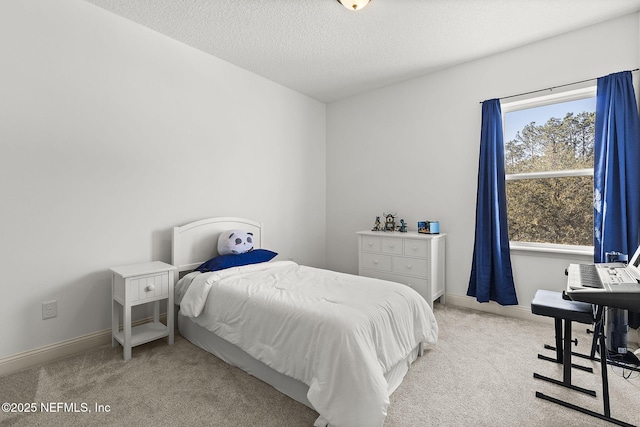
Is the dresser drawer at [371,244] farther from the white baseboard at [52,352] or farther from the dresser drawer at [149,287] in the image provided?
the white baseboard at [52,352]

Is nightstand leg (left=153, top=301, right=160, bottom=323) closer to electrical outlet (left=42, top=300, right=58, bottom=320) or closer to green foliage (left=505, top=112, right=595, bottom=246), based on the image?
electrical outlet (left=42, top=300, right=58, bottom=320)

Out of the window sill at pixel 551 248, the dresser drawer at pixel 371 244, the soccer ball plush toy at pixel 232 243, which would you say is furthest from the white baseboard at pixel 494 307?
the soccer ball plush toy at pixel 232 243

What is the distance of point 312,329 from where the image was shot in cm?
172

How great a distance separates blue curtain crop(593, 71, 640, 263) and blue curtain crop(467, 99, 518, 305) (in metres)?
0.71

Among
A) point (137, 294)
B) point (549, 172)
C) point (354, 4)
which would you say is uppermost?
point (354, 4)

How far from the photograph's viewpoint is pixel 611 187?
8.37 ft

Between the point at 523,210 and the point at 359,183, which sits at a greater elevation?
the point at 359,183

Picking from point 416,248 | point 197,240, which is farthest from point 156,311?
point 416,248

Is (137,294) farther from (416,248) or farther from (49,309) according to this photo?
(416,248)

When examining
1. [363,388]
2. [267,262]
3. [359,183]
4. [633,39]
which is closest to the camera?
[363,388]

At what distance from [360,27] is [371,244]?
87.8 inches

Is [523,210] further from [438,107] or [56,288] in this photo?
[56,288]

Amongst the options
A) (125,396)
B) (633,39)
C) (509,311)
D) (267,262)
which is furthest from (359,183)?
(125,396)

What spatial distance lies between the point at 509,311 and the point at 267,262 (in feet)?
8.24
